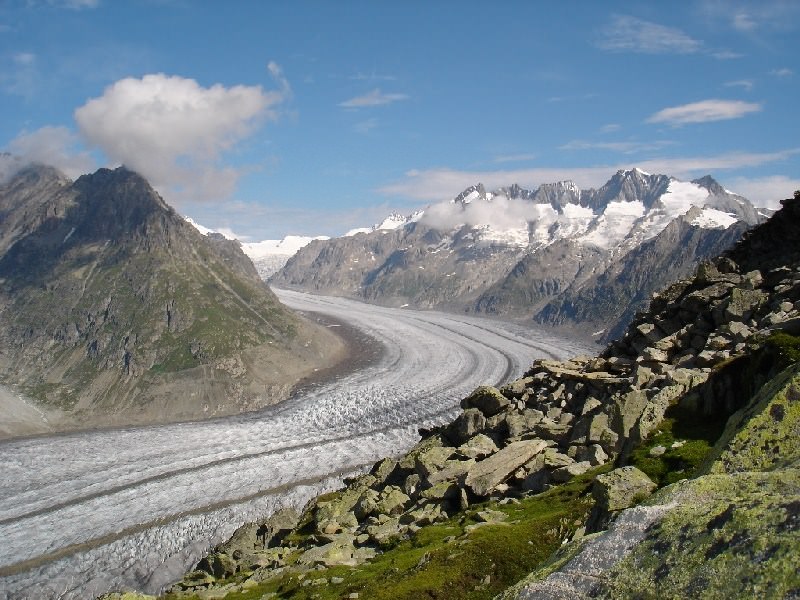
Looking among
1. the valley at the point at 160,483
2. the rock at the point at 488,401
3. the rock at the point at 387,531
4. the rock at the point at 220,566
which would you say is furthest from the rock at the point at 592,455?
the valley at the point at 160,483

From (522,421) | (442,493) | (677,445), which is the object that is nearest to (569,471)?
(677,445)

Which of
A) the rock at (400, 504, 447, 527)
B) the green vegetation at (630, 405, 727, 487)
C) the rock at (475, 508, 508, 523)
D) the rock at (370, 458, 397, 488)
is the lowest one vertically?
the rock at (370, 458, 397, 488)

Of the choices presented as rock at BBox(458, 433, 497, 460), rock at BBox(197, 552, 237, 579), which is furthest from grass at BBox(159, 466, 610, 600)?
rock at BBox(197, 552, 237, 579)

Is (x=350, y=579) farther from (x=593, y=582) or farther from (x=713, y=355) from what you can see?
(x=713, y=355)

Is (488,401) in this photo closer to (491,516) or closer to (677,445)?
(491,516)

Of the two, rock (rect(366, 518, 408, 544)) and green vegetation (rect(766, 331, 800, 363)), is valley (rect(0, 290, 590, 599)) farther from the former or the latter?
green vegetation (rect(766, 331, 800, 363))

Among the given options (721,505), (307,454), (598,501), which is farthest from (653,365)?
(307,454)
